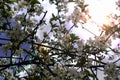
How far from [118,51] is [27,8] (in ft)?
6.23

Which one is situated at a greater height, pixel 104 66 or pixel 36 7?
pixel 36 7

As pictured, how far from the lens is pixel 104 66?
5.08 m

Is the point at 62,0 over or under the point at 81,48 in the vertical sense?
over

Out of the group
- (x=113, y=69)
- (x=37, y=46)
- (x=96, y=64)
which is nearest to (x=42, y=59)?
(x=37, y=46)

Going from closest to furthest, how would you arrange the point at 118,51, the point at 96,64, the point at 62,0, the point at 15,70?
the point at 96,64 → the point at 118,51 → the point at 62,0 → the point at 15,70

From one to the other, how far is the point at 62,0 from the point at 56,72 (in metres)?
1.81

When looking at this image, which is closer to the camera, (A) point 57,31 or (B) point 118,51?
(B) point 118,51

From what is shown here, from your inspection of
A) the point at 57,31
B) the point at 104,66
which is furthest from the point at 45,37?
the point at 104,66

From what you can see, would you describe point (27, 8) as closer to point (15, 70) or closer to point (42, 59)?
point (42, 59)

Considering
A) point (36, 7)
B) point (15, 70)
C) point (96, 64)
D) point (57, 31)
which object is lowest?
point (15, 70)

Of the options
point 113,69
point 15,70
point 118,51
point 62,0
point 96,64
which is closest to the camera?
point 113,69

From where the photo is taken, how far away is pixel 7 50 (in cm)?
541

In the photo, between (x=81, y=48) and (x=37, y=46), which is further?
(x=37, y=46)

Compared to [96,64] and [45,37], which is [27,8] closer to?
[45,37]
